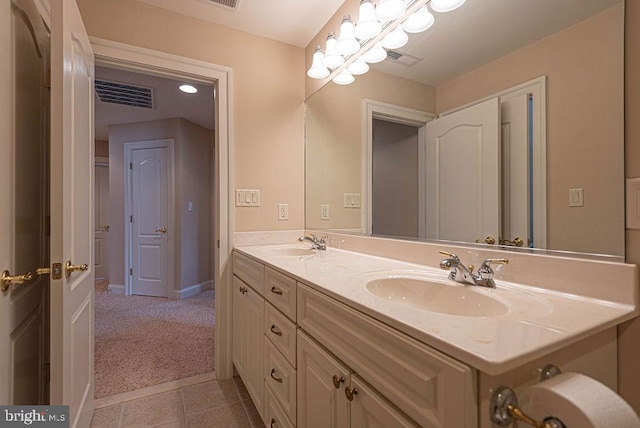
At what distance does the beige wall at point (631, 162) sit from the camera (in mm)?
727

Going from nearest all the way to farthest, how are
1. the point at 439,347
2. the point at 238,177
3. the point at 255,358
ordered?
the point at 439,347
the point at 255,358
the point at 238,177

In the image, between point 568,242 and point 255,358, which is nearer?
point 568,242

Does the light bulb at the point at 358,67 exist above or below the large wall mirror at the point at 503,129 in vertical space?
above

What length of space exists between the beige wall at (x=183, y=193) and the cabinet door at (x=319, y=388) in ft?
10.4

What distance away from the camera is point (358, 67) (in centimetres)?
175

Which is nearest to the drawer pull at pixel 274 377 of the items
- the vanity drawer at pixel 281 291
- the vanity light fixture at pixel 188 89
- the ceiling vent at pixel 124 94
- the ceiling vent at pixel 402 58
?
the vanity drawer at pixel 281 291

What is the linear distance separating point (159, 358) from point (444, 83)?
2499 millimetres

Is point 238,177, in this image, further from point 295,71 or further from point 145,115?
point 145,115

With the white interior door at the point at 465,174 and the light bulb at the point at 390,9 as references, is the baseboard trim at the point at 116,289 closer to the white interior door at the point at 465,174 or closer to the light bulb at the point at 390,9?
the white interior door at the point at 465,174

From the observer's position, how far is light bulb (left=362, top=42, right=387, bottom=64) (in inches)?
61.7

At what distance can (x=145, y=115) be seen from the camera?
11.8ft

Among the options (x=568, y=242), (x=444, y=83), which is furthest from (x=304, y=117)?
Answer: (x=568, y=242)

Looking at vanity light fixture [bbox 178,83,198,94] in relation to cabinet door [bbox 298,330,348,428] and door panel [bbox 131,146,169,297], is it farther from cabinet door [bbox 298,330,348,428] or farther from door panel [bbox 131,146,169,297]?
cabinet door [bbox 298,330,348,428]

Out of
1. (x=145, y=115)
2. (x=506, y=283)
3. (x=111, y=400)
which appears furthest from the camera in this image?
(x=145, y=115)
